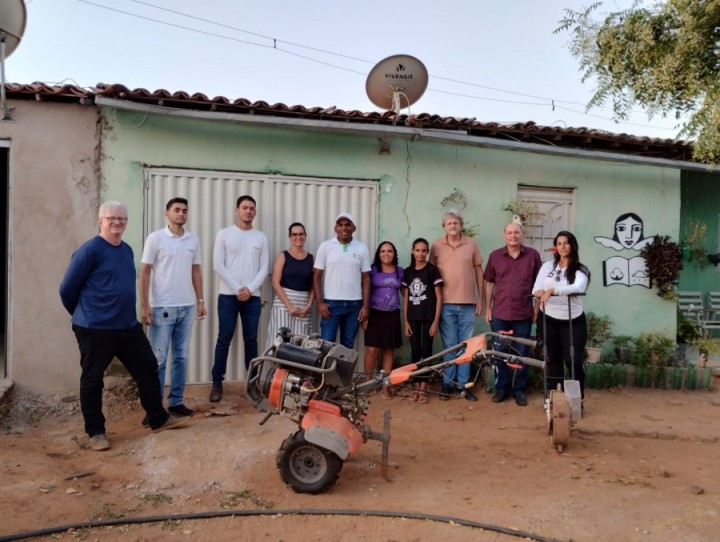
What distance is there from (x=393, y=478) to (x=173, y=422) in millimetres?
2208

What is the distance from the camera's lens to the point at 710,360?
8367 mm

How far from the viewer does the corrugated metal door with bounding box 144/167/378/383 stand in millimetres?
6324

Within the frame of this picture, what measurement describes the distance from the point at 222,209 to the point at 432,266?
8.02 feet

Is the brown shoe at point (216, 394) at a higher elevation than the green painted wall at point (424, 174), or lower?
lower

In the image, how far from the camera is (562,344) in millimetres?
5797

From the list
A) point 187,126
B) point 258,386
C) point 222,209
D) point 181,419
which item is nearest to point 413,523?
point 258,386

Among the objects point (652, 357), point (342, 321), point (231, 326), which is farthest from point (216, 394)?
point (652, 357)

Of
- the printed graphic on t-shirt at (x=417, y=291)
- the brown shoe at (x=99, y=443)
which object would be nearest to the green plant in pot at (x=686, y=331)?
the printed graphic on t-shirt at (x=417, y=291)

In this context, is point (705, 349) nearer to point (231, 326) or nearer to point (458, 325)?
point (458, 325)

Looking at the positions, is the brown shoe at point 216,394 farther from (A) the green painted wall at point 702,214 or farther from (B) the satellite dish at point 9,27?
(A) the green painted wall at point 702,214

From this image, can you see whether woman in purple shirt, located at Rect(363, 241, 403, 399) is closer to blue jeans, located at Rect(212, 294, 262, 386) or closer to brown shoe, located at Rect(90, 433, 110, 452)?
blue jeans, located at Rect(212, 294, 262, 386)

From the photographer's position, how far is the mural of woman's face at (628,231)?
8094 millimetres

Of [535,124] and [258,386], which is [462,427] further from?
[535,124]

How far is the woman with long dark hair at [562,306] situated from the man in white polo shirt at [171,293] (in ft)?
10.9
